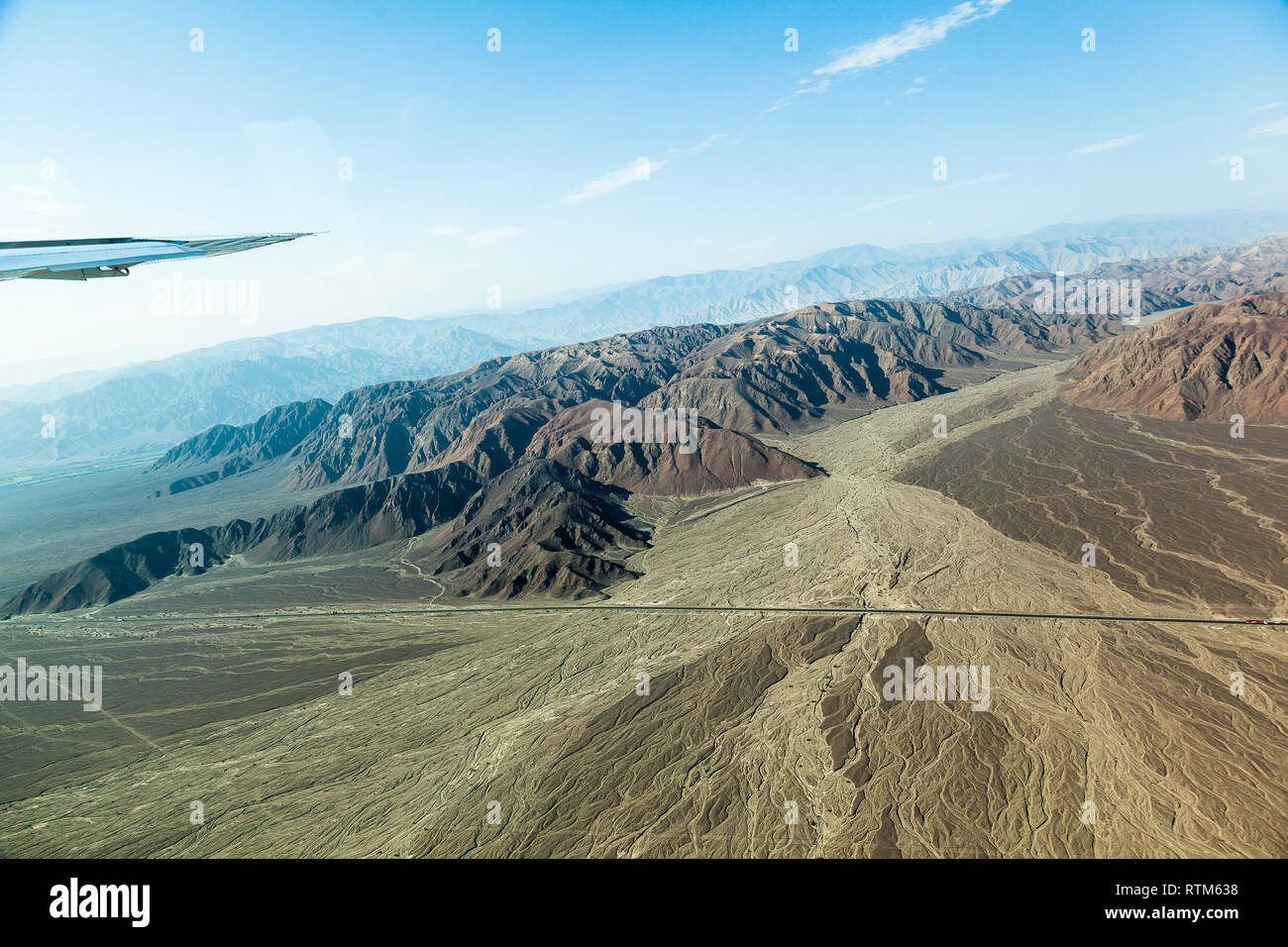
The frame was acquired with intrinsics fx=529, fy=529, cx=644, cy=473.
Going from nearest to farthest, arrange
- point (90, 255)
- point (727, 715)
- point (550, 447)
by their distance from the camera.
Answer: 1. point (90, 255)
2. point (727, 715)
3. point (550, 447)

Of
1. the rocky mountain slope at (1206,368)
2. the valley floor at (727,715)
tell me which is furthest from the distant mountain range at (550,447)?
the rocky mountain slope at (1206,368)

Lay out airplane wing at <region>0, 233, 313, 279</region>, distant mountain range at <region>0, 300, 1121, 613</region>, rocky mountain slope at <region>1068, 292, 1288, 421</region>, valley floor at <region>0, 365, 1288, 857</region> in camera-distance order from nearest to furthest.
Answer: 1. airplane wing at <region>0, 233, 313, 279</region>
2. valley floor at <region>0, 365, 1288, 857</region>
3. distant mountain range at <region>0, 300, 1121, 613</region>
4. rocky mountain slope at <region>1068, 292, 1288, 421</region>

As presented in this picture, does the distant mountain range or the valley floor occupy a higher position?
the distant mountain range

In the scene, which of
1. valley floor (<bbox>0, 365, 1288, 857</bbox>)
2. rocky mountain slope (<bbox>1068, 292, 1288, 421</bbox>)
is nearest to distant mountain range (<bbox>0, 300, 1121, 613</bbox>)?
valley floor (<bbox>0, 365, 1288, 857</bbox>)

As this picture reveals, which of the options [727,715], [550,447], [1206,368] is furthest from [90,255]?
[1206,368]

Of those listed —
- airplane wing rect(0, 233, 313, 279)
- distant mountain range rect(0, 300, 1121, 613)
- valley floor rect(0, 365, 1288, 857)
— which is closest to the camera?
airplane wing rect(0, 233, 313, 279)

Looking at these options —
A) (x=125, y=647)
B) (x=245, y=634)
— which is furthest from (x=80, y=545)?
(x=245, y=634)

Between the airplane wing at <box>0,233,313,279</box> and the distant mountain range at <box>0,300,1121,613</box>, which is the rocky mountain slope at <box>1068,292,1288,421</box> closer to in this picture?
the distant mountain range at <box>0,300,1121,613</box>

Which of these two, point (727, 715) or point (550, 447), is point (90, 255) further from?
point (550, 447)

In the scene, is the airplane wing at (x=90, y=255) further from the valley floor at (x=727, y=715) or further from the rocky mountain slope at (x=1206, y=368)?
the rocky mountain slope at (x=1206, y=368)

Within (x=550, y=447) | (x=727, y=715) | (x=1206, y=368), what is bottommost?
(x=727, y=715)
